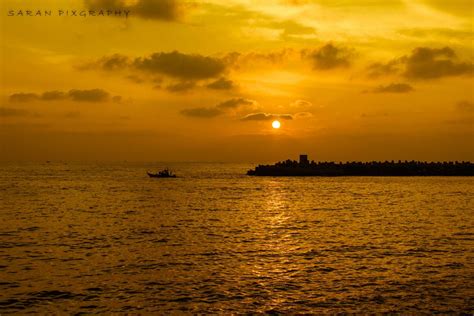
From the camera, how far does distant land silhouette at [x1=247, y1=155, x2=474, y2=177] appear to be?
130m

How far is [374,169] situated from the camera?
133625mm

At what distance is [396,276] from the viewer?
72.9 ft

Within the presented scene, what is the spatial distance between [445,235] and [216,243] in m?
15.9

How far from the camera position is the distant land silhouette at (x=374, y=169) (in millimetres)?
130375

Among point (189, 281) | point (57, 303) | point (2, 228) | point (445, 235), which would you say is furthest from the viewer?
point (2, 228)

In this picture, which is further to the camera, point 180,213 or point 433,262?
point 180,213

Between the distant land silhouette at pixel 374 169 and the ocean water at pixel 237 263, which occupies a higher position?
the distant land silhouette at pixel 374 169

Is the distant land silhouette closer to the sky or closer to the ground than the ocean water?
closer to the sky

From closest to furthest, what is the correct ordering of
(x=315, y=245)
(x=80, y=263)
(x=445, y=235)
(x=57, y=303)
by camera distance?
(x=57, y=303), (x=80, y=263), (x=315, y=245), (x=445, y=235)

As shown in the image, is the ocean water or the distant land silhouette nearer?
the ocean water

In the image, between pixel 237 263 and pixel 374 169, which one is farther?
pixel 374 169

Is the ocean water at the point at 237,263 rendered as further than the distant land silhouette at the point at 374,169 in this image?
No

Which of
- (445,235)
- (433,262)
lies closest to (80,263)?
(433,262)

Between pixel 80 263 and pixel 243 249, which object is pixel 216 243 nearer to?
pixel 243 249
